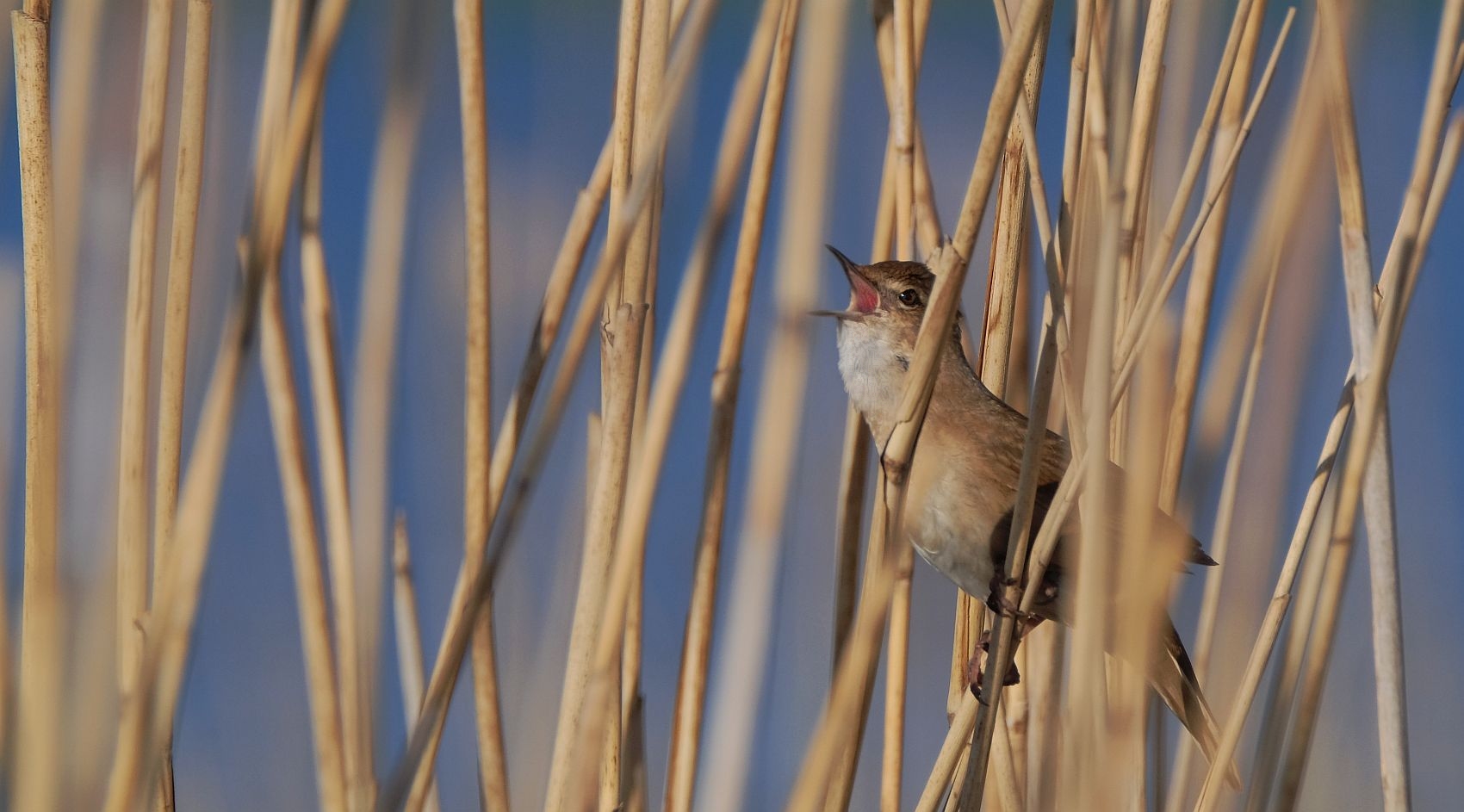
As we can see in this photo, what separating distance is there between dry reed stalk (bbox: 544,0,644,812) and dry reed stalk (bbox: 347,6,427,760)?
1.02 ft

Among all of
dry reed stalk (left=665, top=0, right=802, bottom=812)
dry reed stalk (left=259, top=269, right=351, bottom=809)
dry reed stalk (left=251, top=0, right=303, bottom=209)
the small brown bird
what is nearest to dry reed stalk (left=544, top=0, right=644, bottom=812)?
dry reed stalk (left=665, top=0, right=802, bottom=812)

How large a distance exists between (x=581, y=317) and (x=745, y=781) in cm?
79

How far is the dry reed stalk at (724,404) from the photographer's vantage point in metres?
1.74

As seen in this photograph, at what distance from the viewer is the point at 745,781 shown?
6.34 feet

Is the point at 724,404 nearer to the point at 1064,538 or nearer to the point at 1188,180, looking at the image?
the point at 1188,180

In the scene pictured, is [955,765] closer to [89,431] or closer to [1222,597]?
[1222,597]

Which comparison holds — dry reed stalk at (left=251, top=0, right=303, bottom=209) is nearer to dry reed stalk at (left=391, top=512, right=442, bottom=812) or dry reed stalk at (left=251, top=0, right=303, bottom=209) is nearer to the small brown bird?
dry reed stalk at (left=391, top=512, right=442, bottom=812)

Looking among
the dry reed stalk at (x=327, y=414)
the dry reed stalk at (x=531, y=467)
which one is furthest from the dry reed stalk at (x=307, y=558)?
the dry reed stalk at (x=531, y=467)

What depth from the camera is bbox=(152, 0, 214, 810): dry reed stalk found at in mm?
1561

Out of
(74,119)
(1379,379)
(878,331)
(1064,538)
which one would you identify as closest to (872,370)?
(878,331)

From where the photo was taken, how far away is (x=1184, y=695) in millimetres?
2191

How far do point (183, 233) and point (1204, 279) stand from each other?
138 cm

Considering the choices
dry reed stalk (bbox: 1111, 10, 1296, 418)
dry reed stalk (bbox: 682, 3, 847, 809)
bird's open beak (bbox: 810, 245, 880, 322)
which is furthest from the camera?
bird's open beak (bbox: 810, 245, 880, 322)

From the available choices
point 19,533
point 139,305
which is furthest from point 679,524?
point 139,305
